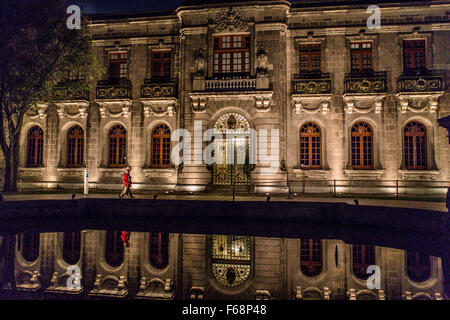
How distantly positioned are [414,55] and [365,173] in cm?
803

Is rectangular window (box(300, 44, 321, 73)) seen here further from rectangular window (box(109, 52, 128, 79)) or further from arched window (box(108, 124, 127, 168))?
arched window (box(108, 124, 127, 168))

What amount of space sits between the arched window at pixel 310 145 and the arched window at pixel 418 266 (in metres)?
12.4

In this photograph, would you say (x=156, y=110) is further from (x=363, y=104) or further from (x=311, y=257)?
(x=311, y=257)

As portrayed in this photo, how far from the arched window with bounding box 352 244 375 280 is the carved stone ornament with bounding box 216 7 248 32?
15.6 metres

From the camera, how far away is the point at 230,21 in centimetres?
1914

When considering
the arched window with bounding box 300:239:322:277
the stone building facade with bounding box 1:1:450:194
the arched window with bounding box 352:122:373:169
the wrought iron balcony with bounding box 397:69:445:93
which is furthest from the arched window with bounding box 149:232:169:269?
the wrought iron balcony with bounding box 397:69:445:93

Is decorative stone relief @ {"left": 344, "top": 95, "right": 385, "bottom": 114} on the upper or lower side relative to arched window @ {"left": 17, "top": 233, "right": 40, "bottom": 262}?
upper

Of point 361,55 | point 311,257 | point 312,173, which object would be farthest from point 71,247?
point 361,55

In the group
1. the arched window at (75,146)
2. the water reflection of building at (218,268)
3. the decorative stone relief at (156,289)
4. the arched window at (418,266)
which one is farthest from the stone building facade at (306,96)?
the decorative stone relief at (156,289)

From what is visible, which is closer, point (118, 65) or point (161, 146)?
point (161, 146)

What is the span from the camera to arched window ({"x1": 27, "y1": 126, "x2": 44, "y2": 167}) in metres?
22.3

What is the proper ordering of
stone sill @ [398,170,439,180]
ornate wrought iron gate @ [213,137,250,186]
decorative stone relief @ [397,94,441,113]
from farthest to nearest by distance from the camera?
ornate wrought iron gate @ [213,137,250,186] → decorative stone relief @ [397,94,441,113] → stone sill @ [398,170,439,180]

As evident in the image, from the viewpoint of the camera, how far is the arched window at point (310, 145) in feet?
62.8
